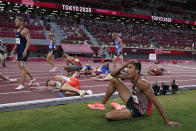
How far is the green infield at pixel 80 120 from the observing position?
3096 millimetres

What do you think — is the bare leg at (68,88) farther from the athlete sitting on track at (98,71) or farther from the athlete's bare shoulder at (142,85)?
the athlete sitting on track at (98,71)

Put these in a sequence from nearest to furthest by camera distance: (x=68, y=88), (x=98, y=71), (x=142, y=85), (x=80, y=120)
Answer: (x=142, y=85)
(x=80, y=120)
(x=68, y=88)
(x=98, y=71)

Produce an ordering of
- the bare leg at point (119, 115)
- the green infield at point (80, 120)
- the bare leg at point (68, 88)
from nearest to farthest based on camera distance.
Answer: the green infield at point (80, 120), the bare leg at point (119, 115), the bare leg at point (68, 88)

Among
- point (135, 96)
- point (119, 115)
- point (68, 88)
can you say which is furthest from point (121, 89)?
point (68, 88)

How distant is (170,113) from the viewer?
3.98 meters

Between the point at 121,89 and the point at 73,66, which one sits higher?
the point at 73,66

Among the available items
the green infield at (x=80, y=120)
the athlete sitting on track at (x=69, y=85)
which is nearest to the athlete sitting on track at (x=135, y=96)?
the green infield at (x=80, y=120)

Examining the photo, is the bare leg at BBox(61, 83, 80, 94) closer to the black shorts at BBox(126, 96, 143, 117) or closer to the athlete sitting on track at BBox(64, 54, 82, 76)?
the black shorts at BBox(126, 96, 143, 117)


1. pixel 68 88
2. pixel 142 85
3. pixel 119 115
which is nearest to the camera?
pixel 142 85

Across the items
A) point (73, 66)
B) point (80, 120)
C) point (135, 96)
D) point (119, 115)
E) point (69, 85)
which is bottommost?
point (80, 120)

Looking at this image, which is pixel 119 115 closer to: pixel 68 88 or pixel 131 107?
pixel 131 107

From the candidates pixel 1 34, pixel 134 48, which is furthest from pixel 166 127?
pixel 134 48

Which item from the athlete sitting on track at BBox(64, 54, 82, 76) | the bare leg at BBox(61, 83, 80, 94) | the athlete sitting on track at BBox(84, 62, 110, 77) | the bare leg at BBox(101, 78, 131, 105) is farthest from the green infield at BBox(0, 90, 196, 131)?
the athlete sitting on track at BBox(84, 62, 110, 77)

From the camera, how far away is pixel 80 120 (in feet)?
11.4
